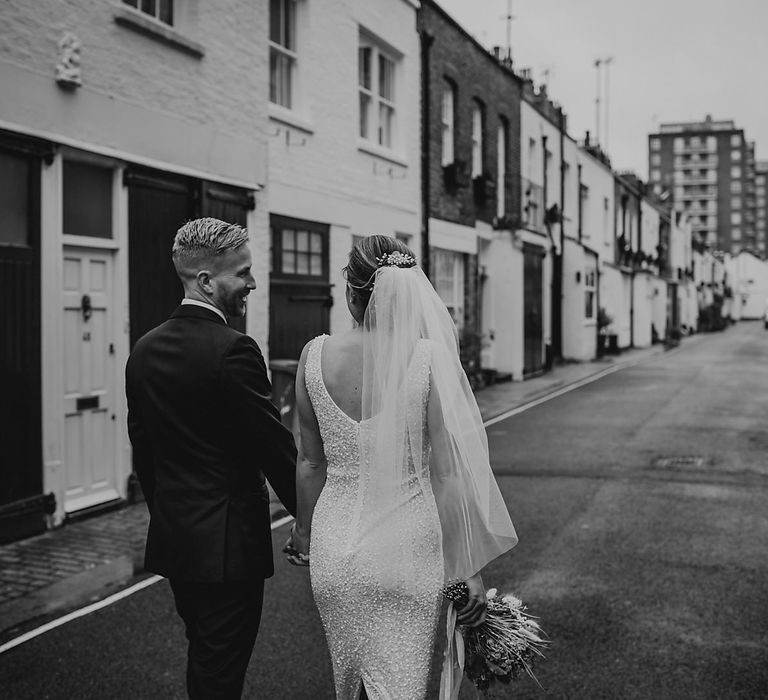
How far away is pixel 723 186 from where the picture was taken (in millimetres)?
133625

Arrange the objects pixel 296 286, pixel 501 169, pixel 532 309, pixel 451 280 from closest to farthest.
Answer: pixel 296 286 < pixel 451 280 < pixel 501 169 < pixel 532 309

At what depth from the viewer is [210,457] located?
3.07m

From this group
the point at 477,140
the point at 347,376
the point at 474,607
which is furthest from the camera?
the point at 477,140

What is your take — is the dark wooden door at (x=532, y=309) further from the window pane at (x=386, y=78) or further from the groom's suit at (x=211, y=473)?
the groom's suit at (x=211, y=473)

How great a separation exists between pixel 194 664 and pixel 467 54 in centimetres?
1839

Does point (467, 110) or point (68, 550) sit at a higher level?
point (467, 110)

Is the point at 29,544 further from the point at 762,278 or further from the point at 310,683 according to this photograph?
the point at 762,278

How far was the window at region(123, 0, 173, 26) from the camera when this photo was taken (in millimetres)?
9336

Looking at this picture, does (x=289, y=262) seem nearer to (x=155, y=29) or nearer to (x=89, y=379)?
(x=155, y=29)

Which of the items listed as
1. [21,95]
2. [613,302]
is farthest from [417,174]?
[613,302]

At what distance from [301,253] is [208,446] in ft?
32.3

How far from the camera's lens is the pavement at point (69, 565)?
18.9 ft

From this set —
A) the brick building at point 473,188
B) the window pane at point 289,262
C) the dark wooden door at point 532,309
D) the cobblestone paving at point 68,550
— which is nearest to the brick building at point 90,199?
the cobblestone paving at point 68,550

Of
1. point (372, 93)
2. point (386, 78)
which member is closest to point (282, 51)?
point (372, 93)
